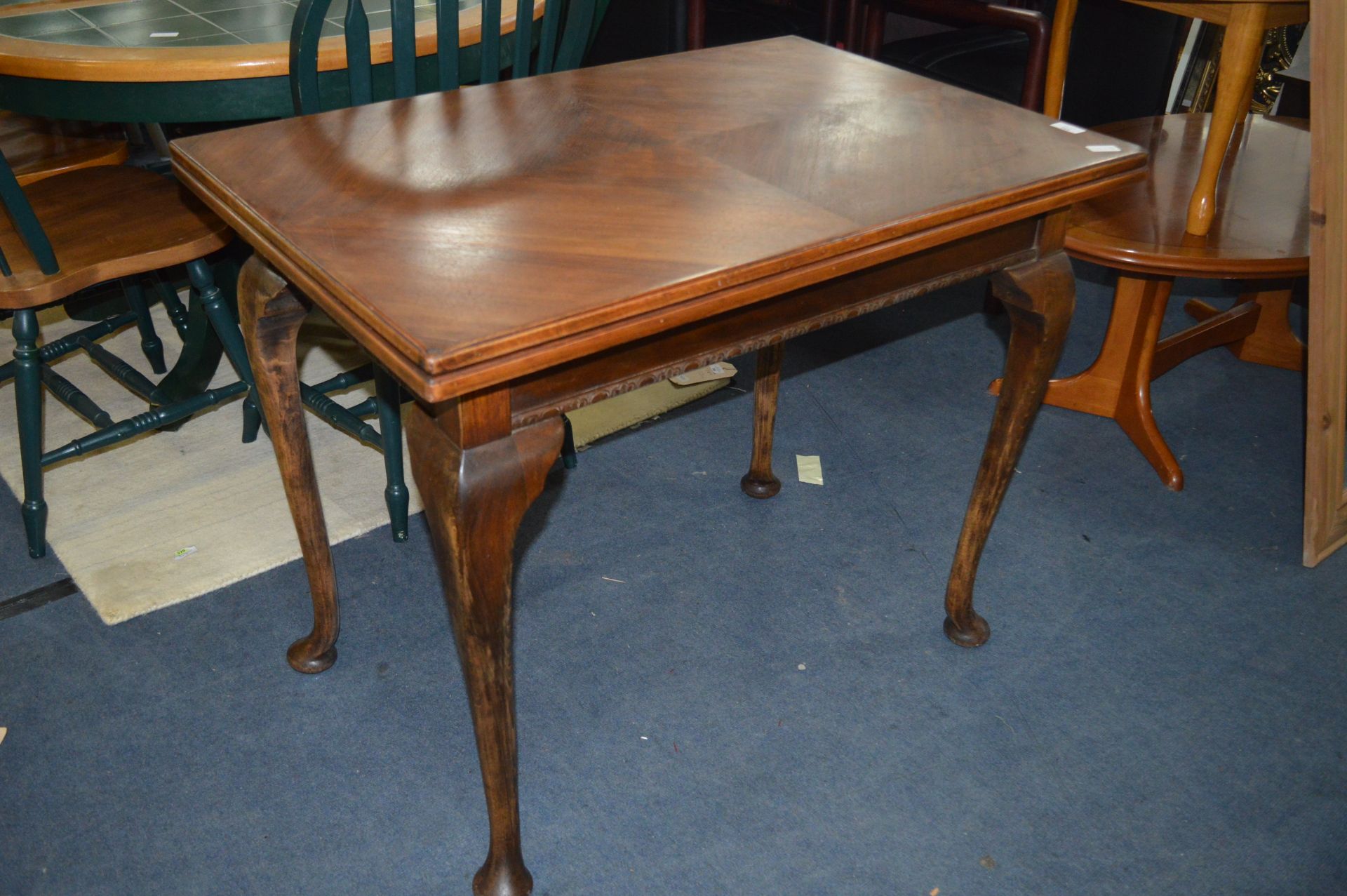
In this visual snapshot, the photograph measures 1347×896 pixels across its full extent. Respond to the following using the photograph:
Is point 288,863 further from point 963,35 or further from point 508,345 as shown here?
point 963,35

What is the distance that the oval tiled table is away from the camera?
1.67 m

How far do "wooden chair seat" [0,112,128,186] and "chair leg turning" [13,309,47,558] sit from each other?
0.38 metres

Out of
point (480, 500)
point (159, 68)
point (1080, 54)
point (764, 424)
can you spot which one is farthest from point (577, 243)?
point (1080, 54)

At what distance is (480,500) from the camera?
1.08 metres

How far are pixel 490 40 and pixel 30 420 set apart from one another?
1.03 meters

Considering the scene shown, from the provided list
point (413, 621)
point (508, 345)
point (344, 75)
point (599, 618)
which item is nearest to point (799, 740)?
point (599, 618)

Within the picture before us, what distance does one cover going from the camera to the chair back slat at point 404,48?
159 centimetres

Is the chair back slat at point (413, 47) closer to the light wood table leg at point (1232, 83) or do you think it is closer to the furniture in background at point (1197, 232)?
the furniture in background at point (1197, 232)

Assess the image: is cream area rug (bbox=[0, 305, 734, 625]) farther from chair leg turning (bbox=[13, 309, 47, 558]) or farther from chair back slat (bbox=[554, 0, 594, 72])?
chair back slat (bbox=[554, 0, 594, 72])

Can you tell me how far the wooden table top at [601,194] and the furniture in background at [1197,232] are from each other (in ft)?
2.12

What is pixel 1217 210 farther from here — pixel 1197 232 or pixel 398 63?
pixel 398 63

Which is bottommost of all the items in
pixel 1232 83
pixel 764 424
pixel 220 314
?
pixel 764 424

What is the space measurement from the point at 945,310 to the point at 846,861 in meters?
1.73

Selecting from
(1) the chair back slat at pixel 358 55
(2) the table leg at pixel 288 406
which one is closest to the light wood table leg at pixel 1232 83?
(1) the chair back slat at pixel 358 55
